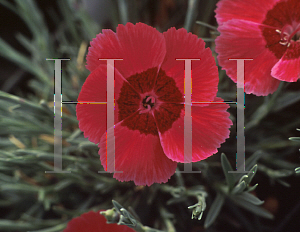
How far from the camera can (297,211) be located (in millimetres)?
879

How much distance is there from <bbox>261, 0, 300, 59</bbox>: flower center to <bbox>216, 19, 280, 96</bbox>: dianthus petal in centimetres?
2

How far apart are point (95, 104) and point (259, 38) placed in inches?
15.5

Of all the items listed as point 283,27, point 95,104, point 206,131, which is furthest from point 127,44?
point 283,27

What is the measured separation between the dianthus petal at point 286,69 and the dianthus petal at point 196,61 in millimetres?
131

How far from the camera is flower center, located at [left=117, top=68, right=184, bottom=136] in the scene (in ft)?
1.98

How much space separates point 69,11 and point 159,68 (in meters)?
0.79

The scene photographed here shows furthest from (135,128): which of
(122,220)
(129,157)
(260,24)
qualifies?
(260,24)

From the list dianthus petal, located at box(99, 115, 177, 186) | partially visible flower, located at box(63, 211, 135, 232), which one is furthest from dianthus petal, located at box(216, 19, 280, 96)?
partially visible flower, located at box(63, 211, 135, 232)

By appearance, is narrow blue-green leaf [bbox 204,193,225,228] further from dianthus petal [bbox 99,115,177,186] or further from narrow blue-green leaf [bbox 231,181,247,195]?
dianthus petal [bbox 99,115,177,186]

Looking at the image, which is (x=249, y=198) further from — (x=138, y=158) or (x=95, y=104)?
(x=95, y=104)

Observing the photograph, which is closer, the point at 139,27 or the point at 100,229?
the point at 139,27

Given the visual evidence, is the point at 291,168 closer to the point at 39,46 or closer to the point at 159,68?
the point at 159,68

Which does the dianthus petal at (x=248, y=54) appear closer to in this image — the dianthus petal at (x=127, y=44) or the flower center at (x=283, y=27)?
the flower center at (x=283, y=27)

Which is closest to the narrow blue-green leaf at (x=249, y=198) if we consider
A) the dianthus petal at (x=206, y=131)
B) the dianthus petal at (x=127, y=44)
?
the dianthus petal at (x=206, y=131)
